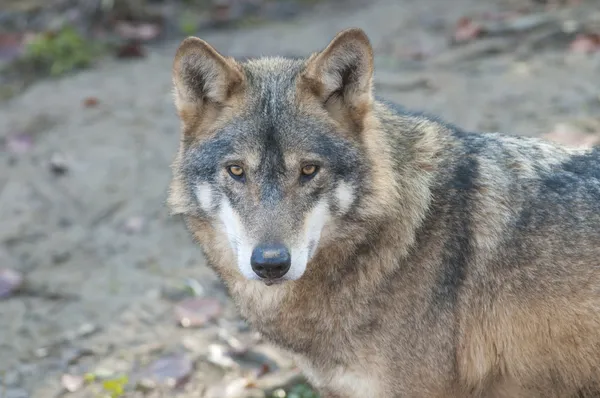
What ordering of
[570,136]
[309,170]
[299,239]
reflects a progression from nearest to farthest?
1. [299,239]
2. [309,170]
3. [570,136]

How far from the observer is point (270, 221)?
361 centimetres

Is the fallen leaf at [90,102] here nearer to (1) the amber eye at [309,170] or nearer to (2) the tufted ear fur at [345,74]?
(2) the tufted ear fur at [345,74]

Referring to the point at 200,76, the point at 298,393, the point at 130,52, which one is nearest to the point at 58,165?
the point at 130,52

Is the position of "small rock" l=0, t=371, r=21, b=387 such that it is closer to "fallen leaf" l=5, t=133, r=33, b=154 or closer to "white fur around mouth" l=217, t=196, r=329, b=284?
"white fur around mouth" l=217, t=196, r=329, b=284

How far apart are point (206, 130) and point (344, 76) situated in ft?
2.48

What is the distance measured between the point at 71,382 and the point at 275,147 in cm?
259

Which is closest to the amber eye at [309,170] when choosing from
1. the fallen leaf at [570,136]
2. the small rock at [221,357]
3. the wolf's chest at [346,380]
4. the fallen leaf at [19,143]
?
the wolf's chest at [346,380]

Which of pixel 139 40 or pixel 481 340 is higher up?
pixel 139 40

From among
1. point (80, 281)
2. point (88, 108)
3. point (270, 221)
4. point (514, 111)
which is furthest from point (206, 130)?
point (88, 108)

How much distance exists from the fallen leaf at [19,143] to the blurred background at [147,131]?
0.05ft

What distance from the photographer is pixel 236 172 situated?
3.78 m

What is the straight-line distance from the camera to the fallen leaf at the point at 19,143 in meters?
8.00

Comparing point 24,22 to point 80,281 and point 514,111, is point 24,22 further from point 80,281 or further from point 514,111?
point 514,111

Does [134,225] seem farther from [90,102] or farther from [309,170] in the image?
[309,170]
